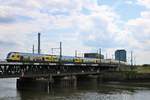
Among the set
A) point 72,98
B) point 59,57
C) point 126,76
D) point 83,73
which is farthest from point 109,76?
point 72,98

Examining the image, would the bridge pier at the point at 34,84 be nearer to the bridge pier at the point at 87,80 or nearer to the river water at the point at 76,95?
the river water at the point at 76,95

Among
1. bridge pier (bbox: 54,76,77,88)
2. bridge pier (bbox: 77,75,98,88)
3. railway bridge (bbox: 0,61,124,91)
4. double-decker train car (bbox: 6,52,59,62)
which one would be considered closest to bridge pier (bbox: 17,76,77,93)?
railway bridge (bbox: 0,61,124,91)

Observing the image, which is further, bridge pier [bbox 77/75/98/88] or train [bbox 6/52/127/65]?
bridge pier [bbox 77/75/98/88]

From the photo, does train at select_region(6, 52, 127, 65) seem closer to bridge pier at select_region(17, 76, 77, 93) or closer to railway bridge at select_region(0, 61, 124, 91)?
railway bridge at select_region(0, 61, 124, 91)

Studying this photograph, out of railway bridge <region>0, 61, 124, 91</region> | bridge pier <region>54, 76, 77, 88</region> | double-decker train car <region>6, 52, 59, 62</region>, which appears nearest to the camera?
railway bridge <region>0, 61, 124, 91</region>

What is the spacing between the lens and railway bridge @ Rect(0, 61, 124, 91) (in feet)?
272

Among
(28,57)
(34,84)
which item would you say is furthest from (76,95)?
(28,57)

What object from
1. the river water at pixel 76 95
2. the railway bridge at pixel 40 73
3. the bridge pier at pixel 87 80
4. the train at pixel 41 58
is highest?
the train at pixel 41 58

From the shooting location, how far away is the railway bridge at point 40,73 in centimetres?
8278

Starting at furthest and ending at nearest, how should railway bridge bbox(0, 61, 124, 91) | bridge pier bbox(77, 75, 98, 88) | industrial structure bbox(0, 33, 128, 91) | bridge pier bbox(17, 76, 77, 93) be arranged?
bridge pier bbox(77, 75, 98, 88), bridge pier bbox(17, 76, 77, 93), industrial structure bbox(0, 33, 128, 91), railway bridge bbox(0, 61, 124, 91)

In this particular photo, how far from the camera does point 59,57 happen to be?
11525 centimetres

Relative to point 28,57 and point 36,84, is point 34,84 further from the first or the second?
point 28,57

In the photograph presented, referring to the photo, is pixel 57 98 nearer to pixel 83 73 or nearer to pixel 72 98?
pixel 72 98

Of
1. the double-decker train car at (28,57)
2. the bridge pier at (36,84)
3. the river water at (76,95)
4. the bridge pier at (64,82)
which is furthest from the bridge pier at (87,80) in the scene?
the river water at (76,95)
